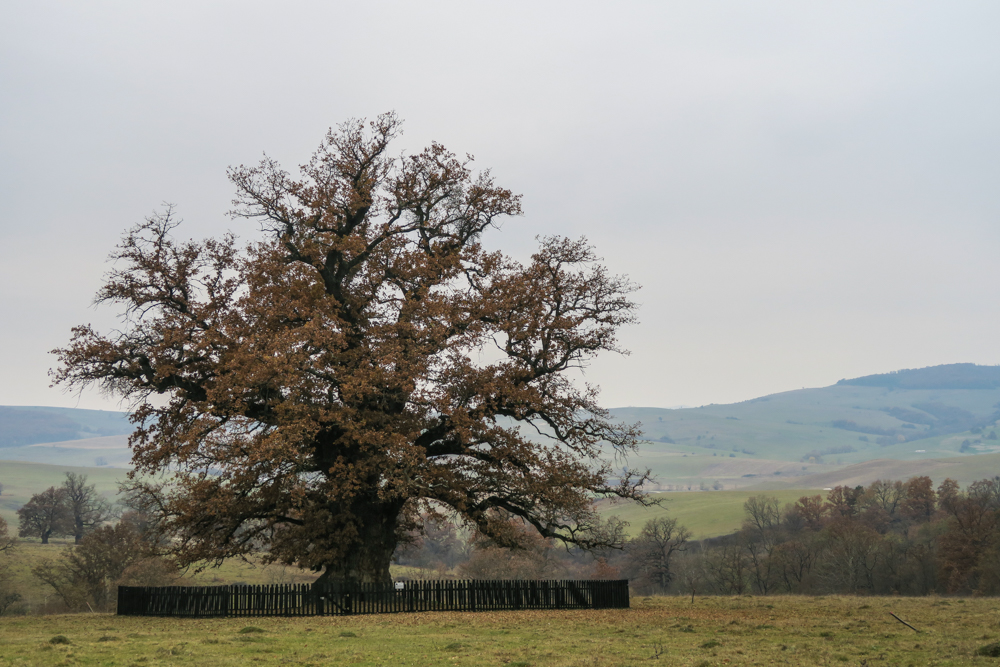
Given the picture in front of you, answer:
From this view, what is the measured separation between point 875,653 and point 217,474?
70.4 feet

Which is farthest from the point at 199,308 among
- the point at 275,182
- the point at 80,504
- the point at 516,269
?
the point at 80,504

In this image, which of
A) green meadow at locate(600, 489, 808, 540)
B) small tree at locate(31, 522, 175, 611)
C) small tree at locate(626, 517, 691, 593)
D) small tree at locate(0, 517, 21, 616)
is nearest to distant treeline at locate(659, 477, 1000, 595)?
small tree at locate(626, 517, 691, 593)

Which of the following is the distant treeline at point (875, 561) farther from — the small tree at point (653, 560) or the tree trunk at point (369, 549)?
the tree trunk at point (369, 549)

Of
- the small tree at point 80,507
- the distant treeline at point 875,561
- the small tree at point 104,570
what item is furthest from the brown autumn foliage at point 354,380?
the small tree at point 80,507

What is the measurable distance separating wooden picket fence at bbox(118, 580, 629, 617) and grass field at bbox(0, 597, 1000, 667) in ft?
3.60

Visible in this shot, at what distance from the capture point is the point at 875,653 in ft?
48.1

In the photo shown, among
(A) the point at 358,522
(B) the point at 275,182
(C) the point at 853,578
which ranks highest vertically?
(B) the point at 275,182

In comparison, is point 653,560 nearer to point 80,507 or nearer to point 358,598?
point 358,598

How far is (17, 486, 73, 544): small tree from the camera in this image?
91438 mm

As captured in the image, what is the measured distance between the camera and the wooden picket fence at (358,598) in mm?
24406

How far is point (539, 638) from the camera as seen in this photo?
1805 cm

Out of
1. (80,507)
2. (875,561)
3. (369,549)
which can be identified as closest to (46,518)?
(80,507)

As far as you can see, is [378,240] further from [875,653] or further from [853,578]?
[853,578]

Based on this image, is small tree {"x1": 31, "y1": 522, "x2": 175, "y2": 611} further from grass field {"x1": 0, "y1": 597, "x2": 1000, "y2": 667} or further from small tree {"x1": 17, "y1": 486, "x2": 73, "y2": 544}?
small tree {"x1": 17, "y1": 486, "x2": 73, "y2": 544}
